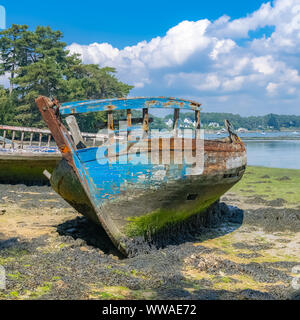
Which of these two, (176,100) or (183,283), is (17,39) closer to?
(176,100)

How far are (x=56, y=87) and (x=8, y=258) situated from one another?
1186 inches

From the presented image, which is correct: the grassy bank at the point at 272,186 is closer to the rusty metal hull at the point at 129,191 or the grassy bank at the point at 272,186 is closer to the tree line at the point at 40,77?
the rusty metal hull at the point at 129,191

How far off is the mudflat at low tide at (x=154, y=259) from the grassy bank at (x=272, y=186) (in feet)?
9.01

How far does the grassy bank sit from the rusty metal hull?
628cm

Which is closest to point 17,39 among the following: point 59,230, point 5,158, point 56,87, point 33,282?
point 56,87

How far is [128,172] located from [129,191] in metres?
0.30

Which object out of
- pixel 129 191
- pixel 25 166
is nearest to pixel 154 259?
pixel 129 191

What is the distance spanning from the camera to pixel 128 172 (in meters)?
5.84

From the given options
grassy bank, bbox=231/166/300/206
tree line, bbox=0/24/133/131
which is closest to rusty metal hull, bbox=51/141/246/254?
grassy bank, bbox=231/166/300/206

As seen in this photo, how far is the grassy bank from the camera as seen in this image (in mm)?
12803

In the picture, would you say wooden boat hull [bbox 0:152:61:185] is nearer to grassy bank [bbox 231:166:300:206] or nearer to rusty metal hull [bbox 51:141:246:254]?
rusty metal hull [bbox 51:141:246:254]

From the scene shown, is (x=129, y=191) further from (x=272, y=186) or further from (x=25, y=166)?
(x=272, y=186)
